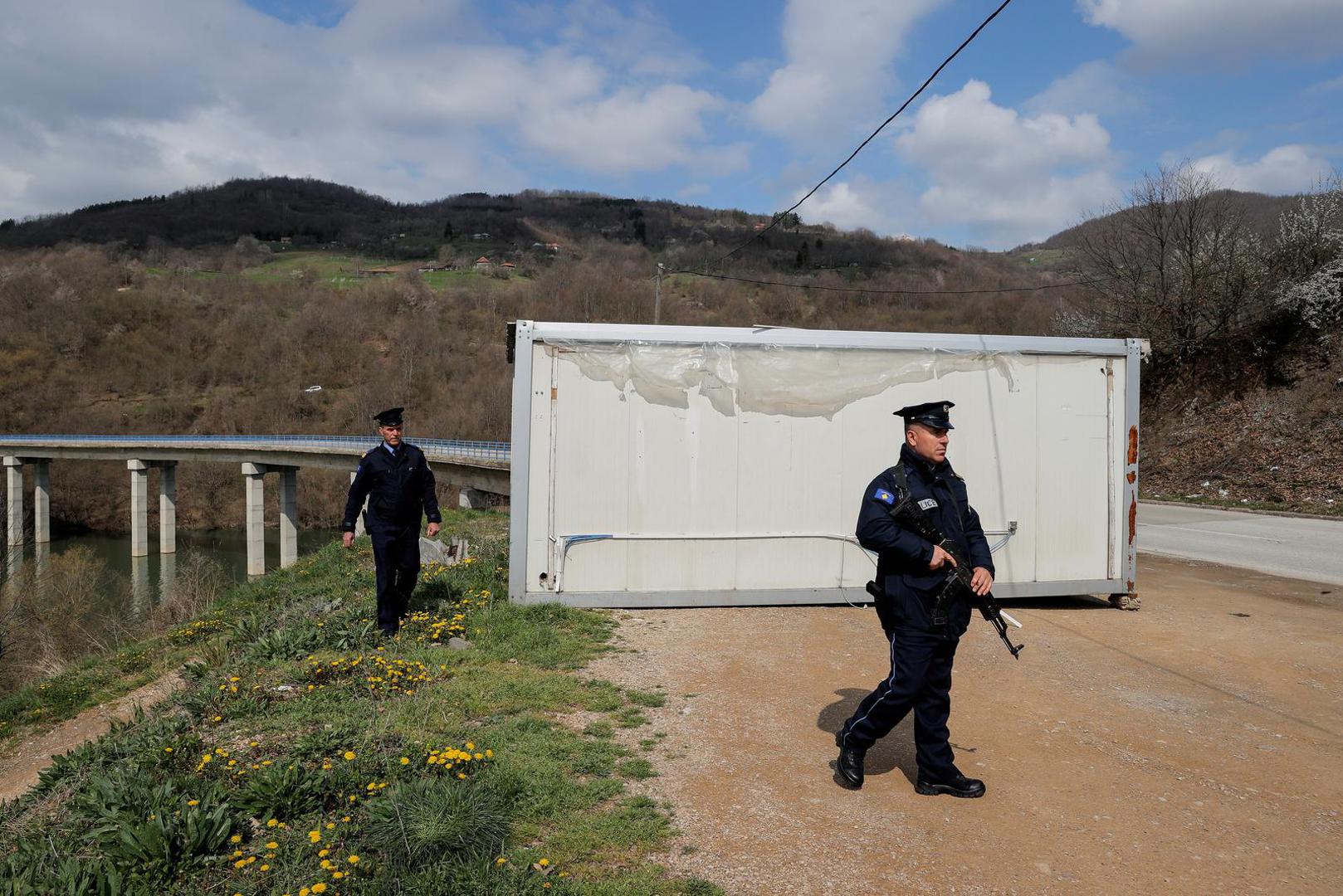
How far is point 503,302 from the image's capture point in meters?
93.8

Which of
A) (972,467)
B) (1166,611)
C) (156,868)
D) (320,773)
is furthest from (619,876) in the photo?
(1166,611)

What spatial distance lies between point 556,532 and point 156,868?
4.49 meters

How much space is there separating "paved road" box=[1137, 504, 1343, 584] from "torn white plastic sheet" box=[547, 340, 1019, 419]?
709 centimetres

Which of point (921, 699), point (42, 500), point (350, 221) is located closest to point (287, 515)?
point (42, 500)

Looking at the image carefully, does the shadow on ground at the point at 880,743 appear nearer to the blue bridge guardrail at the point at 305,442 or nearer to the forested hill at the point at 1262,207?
the blue bridge guardrail at the point at 305,442

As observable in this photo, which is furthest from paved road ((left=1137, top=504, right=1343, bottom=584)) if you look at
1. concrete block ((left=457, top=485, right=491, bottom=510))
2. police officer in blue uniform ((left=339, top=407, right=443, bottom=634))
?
concrete block ((left=457, top=485, right=491, bottom=510))

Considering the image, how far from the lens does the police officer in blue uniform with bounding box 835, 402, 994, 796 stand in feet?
13.0

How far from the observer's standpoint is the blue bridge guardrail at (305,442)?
31.0 m

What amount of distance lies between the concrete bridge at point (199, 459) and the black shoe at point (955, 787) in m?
28.1

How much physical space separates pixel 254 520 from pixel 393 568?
134 feet

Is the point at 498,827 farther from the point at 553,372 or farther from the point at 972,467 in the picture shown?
the point at 972,467

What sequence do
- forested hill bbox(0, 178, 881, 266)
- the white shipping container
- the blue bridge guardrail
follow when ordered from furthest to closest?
forested hill bbox(0, 178, 881, 266) → the blue bridge guardrail → the white shipping container

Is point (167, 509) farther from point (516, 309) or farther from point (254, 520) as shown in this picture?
point (516, 309)

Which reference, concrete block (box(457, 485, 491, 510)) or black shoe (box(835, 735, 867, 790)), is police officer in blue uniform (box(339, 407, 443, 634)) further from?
concrete block (box(457, 485, 491, 510))
